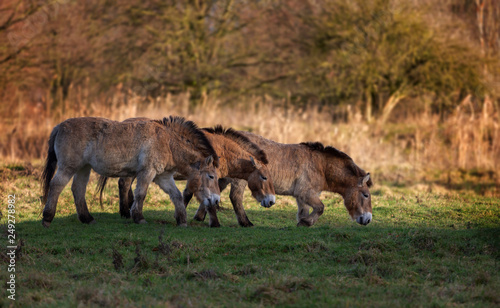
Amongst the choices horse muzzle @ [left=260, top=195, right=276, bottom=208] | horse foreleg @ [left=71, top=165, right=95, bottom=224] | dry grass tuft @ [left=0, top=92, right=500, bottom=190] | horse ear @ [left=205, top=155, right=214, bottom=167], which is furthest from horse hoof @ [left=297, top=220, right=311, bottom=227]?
dry grass tuft @ [left=0, top=92, right=500, bottom=190]

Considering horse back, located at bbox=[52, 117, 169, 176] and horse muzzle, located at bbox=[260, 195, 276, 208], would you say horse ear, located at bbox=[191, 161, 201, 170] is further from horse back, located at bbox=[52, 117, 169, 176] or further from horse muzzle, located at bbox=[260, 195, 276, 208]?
horse muzzle, located at bbox=[260, 195, 276, 208]

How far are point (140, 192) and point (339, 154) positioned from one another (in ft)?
12.8

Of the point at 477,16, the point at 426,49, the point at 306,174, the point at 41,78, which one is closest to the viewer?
the point at 306,174

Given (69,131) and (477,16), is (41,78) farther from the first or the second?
(477,16)

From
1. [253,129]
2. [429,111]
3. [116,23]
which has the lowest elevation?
[253,129]

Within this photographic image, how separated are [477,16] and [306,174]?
25.2m

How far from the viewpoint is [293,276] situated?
6086 millimetres

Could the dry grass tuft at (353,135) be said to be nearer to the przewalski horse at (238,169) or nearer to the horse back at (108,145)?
the przewalski horse at (238,169)

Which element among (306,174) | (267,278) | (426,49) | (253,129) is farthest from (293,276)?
(426,49)

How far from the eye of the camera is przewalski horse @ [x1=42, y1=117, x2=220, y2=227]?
862 cm

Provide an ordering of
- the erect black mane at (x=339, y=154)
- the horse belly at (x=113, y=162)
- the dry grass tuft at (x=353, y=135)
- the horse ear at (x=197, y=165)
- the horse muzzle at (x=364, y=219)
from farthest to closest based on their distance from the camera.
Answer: the dry grass tuft at (x=353, y=135) → the erect black mane at (x=339, y=154) → the horse muzzle at (x=364, y=219) → the horse ear at (x=197, y=165) → the horse belly at (x=113, y=162)

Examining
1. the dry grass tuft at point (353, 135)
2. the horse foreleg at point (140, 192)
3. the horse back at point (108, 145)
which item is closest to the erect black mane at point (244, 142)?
the horse back at point (108, 145)

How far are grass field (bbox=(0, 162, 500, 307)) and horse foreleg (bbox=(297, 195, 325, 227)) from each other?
40cm

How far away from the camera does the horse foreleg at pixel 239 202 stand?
9.34 metres
